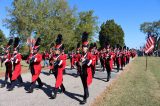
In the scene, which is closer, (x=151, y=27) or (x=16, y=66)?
(x=16, y=66)

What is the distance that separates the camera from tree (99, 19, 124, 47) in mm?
100062

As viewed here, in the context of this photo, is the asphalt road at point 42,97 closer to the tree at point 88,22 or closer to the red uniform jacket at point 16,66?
the red uniform jacket at point 16,66

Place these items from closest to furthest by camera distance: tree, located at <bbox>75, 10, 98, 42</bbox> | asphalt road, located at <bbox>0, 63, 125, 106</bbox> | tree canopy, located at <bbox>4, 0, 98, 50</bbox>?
asphalt road, located at <bbox>0, 63, 125, 106</bbox>
tree canopy, located at <bbox>4, 0, 98, 50</bbox>
tree, located at <bbox>75, 10, 98, 42</bbox>

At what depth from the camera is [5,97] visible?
1273 centimetres

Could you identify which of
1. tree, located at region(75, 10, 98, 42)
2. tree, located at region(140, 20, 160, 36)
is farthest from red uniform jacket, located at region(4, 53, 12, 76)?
tree, located at region(140, 20, 160, 36)

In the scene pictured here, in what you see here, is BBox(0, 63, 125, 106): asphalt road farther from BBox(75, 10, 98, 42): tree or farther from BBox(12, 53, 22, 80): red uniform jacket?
BBox(75, 10, 98, 42): tree

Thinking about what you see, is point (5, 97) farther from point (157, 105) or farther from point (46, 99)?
point (157, 105)

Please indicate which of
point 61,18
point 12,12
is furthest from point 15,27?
point 61,18

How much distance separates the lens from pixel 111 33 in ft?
332

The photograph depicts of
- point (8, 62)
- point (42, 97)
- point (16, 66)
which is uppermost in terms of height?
point (8, 62)

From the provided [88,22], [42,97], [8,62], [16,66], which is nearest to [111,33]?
[88,22]

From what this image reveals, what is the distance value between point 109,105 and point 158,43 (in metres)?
118

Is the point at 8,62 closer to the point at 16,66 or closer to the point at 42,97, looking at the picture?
the point at 16,66

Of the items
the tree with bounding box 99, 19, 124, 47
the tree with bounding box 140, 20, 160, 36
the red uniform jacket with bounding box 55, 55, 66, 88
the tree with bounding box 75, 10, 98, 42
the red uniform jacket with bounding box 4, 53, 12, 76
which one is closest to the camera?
the red uniform jacket with bounding box 55, 55, 66, 88
